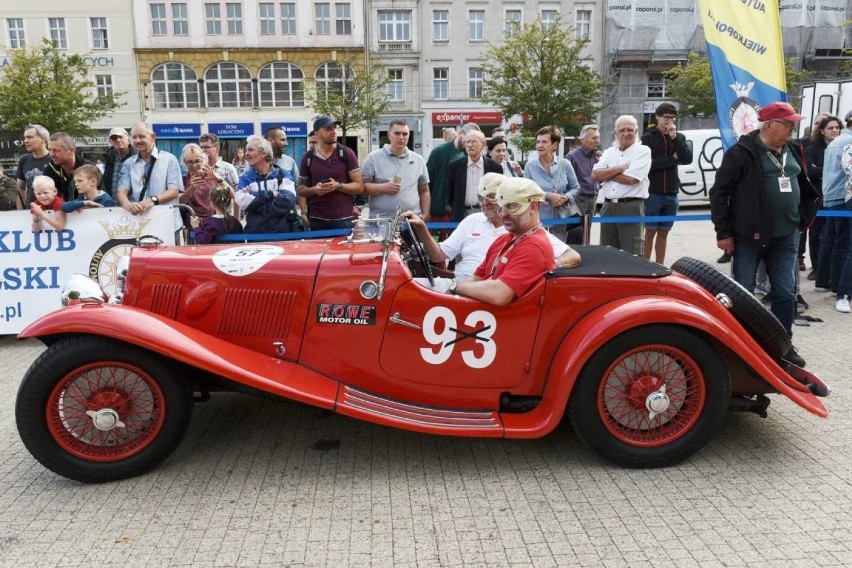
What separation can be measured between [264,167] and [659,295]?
379cm

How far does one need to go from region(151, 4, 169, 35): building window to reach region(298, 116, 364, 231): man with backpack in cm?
3475

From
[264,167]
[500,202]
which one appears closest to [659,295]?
[500,202]

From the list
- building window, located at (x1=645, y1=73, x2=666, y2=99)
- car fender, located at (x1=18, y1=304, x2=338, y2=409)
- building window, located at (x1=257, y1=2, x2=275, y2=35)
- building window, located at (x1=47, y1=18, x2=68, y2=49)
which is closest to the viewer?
car fender, located at (x1=18, y1=304, x2=338, y2=409)

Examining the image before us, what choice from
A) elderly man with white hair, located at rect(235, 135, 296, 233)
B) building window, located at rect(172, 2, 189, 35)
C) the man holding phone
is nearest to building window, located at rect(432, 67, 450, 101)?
building window, located at rect(172, 2, 189, 35)

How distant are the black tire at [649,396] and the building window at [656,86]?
125 ft

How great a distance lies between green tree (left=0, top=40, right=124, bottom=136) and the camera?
2838cm

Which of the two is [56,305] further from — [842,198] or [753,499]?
[842,198]

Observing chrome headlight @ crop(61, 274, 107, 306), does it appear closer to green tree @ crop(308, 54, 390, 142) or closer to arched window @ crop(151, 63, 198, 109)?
green tree @ crop(308, 54, 390, 142)

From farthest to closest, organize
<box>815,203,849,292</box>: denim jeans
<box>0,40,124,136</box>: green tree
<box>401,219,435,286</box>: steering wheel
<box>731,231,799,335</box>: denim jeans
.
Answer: <box>0,40,124,136</box>: green tree
<box>815,203,849,292</box>: denim jeans
<box>731,231,799,335</box>: denim jeans
<box>401,219,435,286</box>: steering wheel

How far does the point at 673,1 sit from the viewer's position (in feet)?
121

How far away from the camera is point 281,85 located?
3656cm

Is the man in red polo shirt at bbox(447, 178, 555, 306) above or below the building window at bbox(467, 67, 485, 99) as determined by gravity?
below

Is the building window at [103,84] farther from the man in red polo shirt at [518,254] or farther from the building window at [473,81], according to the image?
the man in red polo shirt at [518,254]

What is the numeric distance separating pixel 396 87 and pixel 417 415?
36823 mm
